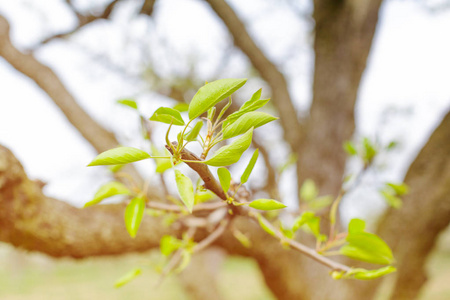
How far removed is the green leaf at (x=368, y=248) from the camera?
23 centimetres

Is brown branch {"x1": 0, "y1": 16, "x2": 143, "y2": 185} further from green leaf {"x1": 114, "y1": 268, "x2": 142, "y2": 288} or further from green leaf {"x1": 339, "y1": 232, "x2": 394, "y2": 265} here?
green leaf {"x1": 339, "y1": 232, "x2": 394, "y2": 265}

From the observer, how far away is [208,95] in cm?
15

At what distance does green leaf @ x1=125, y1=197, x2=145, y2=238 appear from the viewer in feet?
0.73

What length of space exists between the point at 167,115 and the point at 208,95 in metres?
0.03

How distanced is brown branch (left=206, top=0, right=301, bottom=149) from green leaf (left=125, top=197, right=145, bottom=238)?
38.2 inches

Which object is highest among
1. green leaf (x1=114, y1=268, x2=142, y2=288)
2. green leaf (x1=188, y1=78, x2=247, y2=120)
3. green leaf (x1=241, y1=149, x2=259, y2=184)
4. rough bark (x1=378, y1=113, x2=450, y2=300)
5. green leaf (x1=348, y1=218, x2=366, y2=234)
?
green leaf (x1=188, y1=78, x2=247, y2=120)

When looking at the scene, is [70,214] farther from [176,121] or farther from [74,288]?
[74,288]

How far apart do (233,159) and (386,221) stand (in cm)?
86

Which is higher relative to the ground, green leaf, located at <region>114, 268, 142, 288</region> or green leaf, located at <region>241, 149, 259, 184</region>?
green leaf, located at <region>241, 149, 259, 184</region>

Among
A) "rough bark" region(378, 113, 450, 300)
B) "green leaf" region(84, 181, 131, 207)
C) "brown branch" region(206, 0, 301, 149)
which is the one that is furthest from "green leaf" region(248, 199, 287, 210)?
"brown branch" region(206, 0, 301, 149)

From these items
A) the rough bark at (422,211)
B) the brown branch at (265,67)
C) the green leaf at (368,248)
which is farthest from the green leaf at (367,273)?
the brown branch at (265,67)

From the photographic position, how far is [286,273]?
0.95 m

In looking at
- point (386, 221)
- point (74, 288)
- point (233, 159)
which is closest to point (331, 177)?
point (386, 221)

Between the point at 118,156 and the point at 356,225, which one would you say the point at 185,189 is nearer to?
the point at 118,156
